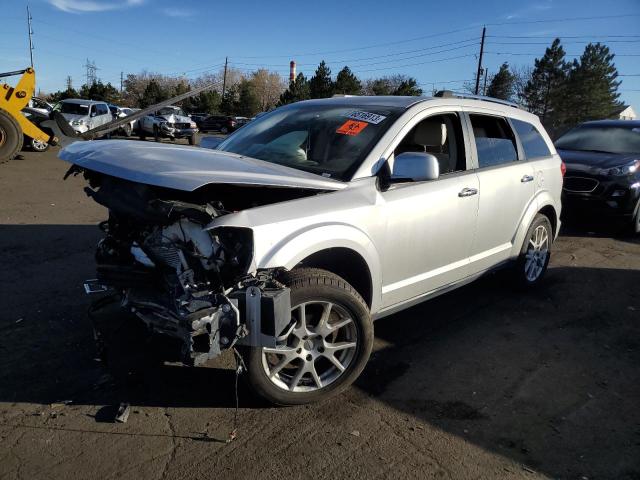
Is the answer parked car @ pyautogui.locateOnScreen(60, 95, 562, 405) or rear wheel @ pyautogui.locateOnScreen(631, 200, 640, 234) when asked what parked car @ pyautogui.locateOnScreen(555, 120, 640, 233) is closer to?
rear wheel @ pyautogui.locateOnScreen(631, 200, 640, 234)

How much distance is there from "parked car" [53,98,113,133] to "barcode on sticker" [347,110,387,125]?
19.0 m

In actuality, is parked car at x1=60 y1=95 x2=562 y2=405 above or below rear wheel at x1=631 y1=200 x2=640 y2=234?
above

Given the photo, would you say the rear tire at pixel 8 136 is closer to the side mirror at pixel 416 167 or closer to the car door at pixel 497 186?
the car door at pixel 497 186

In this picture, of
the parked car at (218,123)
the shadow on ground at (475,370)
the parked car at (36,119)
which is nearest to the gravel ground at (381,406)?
the shadow on ground at (475,370)

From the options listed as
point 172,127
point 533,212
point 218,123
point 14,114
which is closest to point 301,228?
point 533,212

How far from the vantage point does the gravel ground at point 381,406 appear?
2635mm

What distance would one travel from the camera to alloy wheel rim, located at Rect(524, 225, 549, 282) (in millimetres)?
5219

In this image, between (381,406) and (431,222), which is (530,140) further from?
(381,406)

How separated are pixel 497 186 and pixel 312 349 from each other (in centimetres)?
238

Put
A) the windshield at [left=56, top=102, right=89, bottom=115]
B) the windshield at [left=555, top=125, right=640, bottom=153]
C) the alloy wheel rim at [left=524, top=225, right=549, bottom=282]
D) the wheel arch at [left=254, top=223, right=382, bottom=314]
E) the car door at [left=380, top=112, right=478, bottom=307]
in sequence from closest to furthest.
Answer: the wheel arch at [left=254, top=223, right=382, bottom=314] < the car door at [left=380, top=112, right=478, bottom=307] < the alloy wheel rim at [left=524, top=225, right=549, bottom=282] < the windshield at [left=555, top=125, right=640, bottom=153] < the windshield at [left=56, top=102, right=89, bottom=115]

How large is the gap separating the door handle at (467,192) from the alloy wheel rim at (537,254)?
1.38 m

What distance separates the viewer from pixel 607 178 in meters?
7.95

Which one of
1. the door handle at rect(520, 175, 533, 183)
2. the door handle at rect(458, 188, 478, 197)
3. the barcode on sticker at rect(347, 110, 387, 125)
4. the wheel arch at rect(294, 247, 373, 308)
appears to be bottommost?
the wheel arch at rect(294, 247, 373, 308)

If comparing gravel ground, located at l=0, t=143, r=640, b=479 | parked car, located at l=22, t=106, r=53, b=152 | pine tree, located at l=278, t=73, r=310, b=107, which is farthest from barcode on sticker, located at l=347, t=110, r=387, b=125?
pine tree, located at l=278, t=73, r=310, b=107
